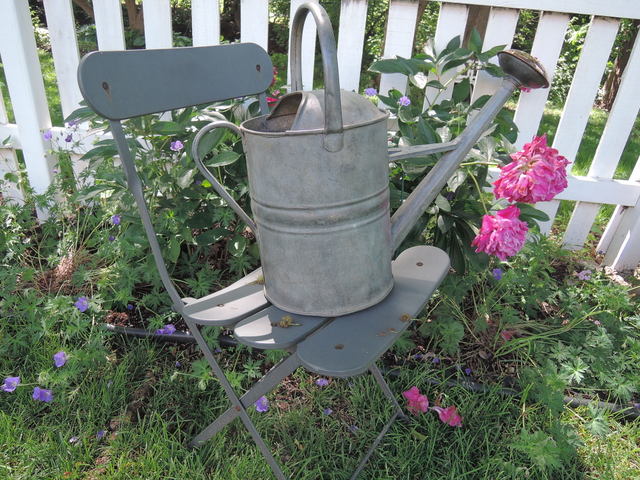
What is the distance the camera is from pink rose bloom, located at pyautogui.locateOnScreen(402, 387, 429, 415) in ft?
4.80

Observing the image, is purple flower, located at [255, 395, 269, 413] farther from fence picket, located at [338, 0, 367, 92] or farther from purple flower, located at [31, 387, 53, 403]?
fence picket, located at [338, 0, 367, 92]

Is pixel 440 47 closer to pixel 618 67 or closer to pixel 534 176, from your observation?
pixel 534 176

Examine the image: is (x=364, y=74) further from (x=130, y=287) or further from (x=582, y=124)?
(x=130, y=287)

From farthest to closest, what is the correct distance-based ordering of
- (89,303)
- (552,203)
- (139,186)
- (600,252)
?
(600,252) < (552,203) < (89,303) < (139,186)

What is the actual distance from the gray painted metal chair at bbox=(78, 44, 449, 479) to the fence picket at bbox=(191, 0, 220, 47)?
2.38 feet

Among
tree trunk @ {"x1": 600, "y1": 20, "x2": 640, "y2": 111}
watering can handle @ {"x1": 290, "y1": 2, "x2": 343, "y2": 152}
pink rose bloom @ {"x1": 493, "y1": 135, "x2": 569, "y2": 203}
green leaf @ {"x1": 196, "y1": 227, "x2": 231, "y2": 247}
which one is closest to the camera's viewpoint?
watering can handle @ {"x1": 290, "y1": 2, "x2": 343, "y2": 152}

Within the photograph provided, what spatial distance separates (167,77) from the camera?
42.9 inches

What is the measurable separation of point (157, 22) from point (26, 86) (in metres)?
0.68

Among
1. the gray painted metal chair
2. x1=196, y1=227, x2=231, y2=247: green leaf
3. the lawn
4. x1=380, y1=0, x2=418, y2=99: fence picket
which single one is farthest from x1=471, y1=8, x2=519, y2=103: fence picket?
x1=196, y1=227, x2=231, y2=247: green leaf

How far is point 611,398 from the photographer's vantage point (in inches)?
63.4

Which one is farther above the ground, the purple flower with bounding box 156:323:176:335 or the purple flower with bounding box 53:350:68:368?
the purple flower with bounding box 53:350:68:368

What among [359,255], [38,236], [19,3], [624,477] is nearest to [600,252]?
[624,477]

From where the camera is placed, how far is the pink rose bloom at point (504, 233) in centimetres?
128

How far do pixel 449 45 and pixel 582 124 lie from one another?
0.70m
